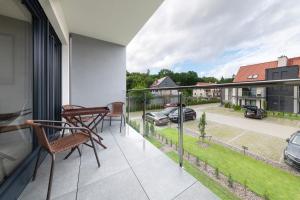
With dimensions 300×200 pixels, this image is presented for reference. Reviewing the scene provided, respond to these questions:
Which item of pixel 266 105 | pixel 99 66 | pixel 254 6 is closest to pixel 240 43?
pixel 254 6

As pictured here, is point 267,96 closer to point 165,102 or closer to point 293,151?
point 293,151

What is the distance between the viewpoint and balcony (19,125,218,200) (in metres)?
1.38

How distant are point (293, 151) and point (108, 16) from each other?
10.9 feet

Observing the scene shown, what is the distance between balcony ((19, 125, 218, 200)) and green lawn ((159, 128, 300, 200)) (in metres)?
0.47

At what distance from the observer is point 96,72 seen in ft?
13.5

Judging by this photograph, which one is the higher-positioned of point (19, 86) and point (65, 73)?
point (65, 73)

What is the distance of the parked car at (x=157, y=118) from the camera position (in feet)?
7.75

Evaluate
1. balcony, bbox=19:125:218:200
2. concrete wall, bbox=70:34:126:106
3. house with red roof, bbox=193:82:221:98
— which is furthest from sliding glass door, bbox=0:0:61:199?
house with red roof, bbox=193:82:221:98

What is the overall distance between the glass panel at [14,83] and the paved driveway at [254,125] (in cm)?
200

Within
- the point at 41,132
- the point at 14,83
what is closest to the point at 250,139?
the point at 41,132

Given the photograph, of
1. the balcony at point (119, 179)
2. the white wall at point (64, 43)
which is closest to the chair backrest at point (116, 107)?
the white wall at point (64, 43)

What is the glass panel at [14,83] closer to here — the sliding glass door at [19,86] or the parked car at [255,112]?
the sliding glass door at [19,86]

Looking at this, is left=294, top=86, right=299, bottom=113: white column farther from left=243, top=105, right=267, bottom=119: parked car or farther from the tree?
the tree

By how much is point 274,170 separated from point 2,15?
3199mm
